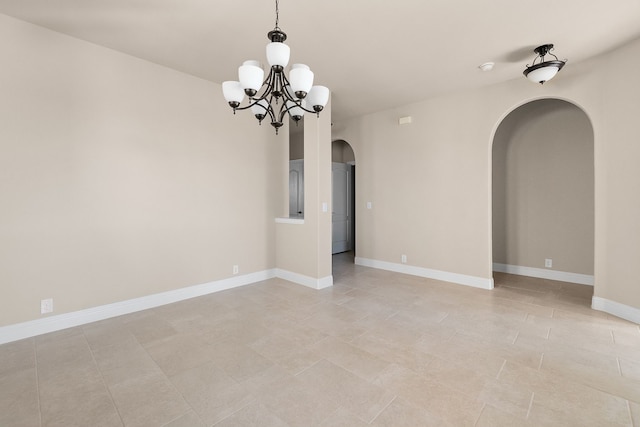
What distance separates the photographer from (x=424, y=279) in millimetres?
4750

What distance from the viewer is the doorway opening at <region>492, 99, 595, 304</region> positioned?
4.30 meters

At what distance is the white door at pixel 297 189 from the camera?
6484mm

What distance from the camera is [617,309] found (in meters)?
3.17

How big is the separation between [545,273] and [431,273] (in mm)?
1803

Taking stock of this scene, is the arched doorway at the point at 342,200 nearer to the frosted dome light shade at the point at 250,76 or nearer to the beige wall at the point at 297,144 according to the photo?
the beige wall at the point at 297,144

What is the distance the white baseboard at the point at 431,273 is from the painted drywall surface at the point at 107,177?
2.48 meters

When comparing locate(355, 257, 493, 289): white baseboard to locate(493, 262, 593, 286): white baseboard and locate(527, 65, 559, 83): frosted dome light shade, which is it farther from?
locate(527, 65, 559, 83): frosted dome light shade

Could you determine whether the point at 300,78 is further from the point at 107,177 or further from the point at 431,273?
the point at 431,273

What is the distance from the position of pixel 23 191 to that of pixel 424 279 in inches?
202

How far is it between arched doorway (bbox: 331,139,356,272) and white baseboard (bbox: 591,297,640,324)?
4.07 m

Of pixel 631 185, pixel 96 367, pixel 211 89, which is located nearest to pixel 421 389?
pixel 96 367

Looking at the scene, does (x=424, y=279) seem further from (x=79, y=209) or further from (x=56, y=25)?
(x=56, y=25)

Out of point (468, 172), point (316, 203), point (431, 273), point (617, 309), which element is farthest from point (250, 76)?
point (617, 309)

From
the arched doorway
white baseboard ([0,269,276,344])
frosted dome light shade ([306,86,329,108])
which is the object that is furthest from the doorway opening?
white baseboard ([0,269,276,344])
